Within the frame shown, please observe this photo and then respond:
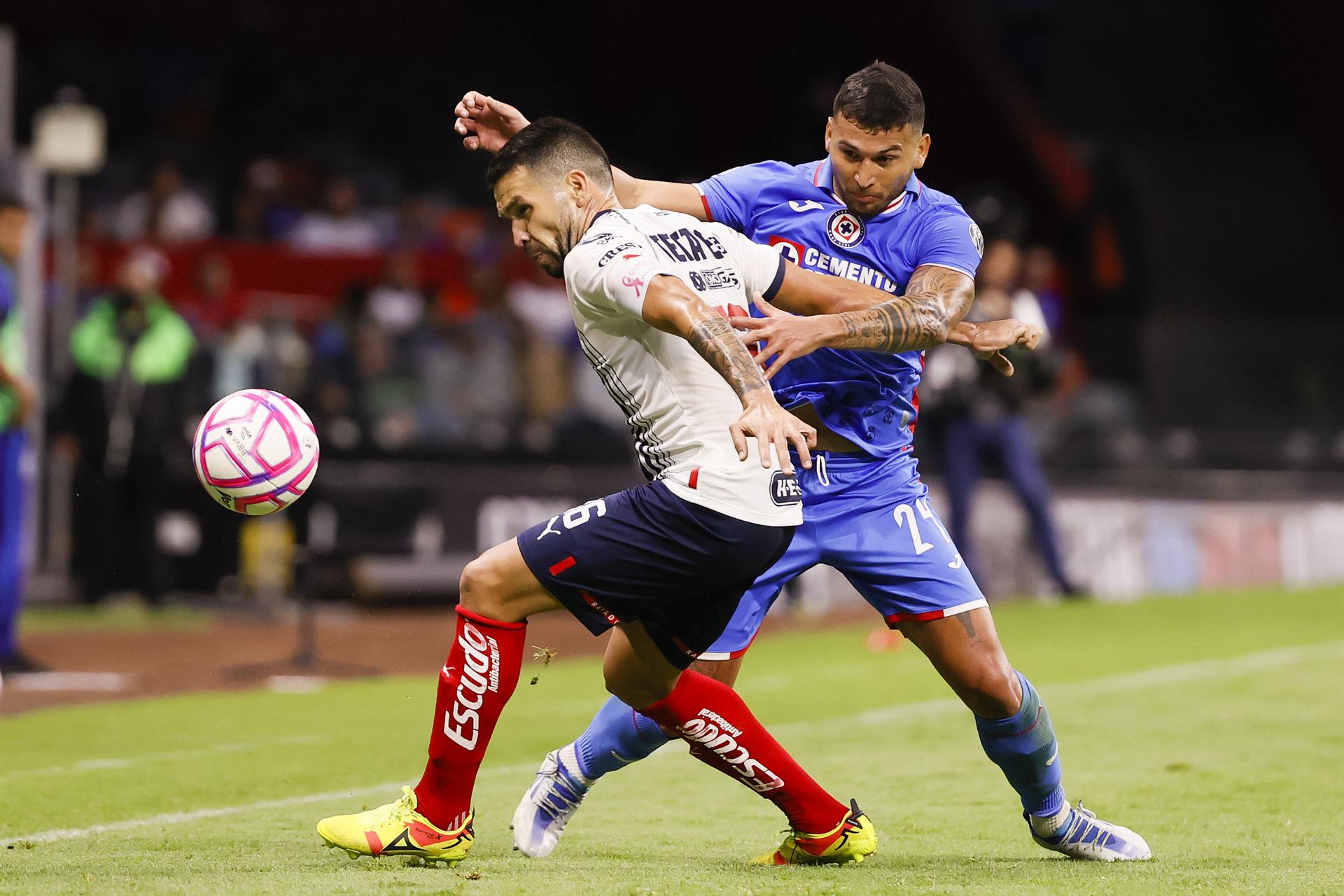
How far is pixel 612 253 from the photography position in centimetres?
431

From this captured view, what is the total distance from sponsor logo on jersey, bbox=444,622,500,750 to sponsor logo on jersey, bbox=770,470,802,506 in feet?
2.77

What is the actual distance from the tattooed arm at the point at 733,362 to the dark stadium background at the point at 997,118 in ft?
42.3

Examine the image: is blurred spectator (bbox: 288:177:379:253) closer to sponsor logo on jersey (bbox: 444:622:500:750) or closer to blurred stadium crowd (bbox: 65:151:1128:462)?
blurred stadium crowd (bbox: 65:151:1128:462)

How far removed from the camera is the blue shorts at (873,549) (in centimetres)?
496

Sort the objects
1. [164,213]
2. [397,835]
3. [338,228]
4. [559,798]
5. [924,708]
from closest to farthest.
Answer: [397,835] → [559,798] → [924,708] → [164,213] → [338,228]

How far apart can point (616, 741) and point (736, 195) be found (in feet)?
5.75

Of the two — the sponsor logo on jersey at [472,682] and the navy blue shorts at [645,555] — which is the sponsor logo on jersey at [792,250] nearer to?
the navy blue shorts at [645,555]

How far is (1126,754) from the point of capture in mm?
7363

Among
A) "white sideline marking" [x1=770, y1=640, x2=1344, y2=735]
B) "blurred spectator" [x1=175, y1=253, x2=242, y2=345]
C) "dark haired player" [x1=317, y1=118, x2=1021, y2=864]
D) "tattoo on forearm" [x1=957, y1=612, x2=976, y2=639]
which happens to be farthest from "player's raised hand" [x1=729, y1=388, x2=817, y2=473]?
"blurred spectator" [x1=175, y1=253, x2=242, y2=345]

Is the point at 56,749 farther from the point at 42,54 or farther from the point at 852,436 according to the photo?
the point at 42,54

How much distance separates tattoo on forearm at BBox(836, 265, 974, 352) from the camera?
4582 millimetres

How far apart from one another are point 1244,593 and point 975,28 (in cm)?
941

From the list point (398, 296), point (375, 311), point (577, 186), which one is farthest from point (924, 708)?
point (398, 296)

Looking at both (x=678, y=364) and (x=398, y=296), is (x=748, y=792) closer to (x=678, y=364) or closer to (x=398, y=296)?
(x=678, y=364)
